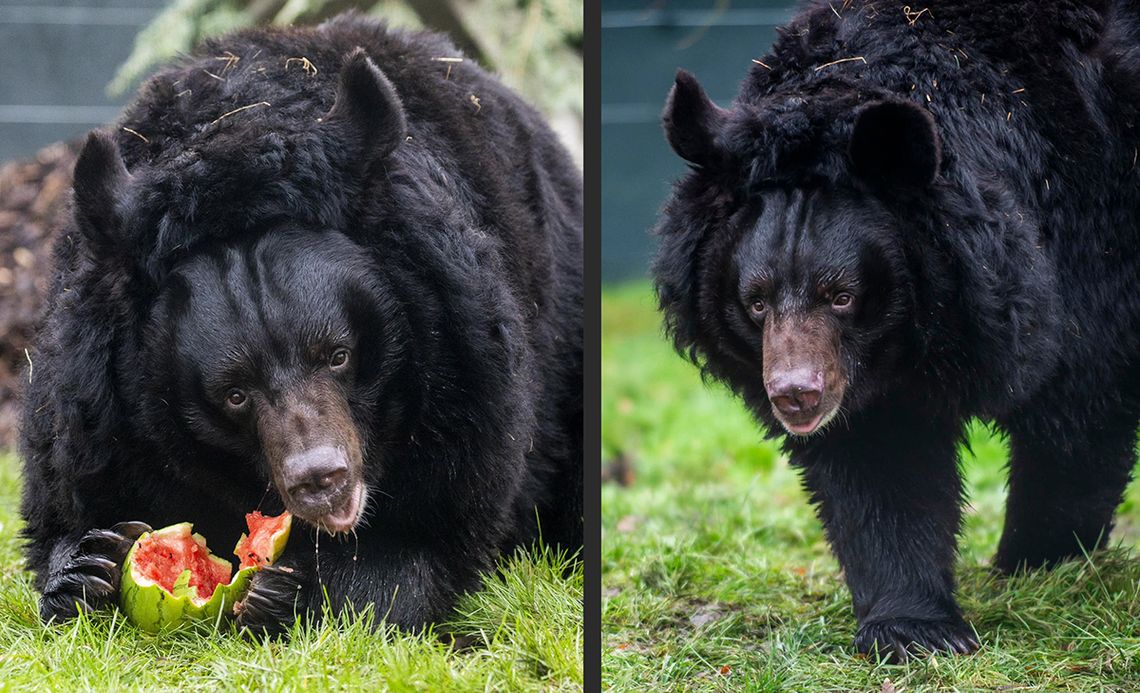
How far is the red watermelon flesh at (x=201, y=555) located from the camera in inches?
147

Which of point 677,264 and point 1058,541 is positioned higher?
point 677,264

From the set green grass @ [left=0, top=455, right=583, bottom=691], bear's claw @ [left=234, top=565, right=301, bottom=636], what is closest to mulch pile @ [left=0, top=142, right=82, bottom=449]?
green grass @ [left=0, top=455, right=583, bottom=691]

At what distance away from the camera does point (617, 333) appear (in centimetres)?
827

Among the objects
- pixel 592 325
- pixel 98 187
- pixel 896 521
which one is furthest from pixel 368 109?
pixel 896 521

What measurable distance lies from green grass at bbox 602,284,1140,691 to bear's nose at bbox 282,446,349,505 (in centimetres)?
118

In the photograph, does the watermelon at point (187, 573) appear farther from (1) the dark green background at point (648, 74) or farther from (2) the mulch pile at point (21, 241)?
(2) the mulch pile at point (21, 241)

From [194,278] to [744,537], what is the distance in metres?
2.58

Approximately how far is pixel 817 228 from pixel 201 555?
2065mm

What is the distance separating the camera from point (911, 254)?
3623mm

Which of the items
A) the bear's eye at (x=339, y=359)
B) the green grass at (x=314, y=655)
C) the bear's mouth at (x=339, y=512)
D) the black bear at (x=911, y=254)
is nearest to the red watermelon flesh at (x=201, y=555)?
the green grass at (x=314, y=655)

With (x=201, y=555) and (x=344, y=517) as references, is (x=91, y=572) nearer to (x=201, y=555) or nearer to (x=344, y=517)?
(x=201, y=555)

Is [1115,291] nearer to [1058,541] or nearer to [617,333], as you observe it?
[1058,541]

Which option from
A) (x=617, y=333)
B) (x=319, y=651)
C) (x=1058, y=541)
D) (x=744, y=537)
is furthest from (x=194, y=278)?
(x=617, y=333)

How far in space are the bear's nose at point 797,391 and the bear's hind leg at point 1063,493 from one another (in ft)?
3.48
